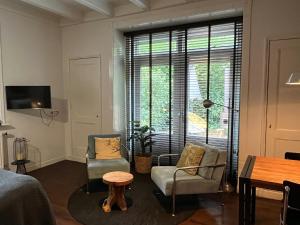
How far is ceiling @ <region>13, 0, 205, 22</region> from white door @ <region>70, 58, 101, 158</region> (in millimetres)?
825

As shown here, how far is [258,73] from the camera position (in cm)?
329

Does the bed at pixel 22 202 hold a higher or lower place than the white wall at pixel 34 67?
lower

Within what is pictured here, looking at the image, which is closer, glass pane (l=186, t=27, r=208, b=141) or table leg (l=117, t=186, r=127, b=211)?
table leg (l=117, t=186, r=127, b=211)

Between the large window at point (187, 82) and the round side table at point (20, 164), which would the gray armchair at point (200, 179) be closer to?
the large window at point (187, 82)

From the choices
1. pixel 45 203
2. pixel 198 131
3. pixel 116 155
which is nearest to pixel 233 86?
pixel 198 131

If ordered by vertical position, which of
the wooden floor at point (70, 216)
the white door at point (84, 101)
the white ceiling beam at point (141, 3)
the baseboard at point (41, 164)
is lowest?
the wooden floor at point (70, 216)

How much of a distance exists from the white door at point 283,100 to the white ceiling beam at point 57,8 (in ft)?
11.1

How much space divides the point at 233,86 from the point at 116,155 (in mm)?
2172

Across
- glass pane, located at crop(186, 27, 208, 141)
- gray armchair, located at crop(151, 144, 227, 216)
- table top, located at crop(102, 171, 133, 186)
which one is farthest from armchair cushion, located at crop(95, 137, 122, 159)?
glass pane, located at crop(186, 27, 208, 141)

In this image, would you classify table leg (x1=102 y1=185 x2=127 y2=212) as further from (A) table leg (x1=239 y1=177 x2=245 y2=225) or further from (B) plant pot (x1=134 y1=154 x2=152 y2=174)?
(A) table leg (x1=239 y1=177 x2=245 y2=225)

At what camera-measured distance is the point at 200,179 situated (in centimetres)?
302

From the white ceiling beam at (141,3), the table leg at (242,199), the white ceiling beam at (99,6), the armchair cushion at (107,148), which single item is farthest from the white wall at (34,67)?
the table leg at (242,199)

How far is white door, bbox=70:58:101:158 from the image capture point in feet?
15.5

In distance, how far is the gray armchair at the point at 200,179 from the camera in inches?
115
